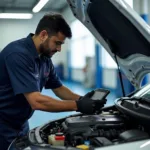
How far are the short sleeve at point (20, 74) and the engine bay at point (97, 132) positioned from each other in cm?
33

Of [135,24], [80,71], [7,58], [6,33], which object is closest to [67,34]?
[7,58]

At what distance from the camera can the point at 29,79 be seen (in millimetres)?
2059

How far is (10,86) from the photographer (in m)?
2.22

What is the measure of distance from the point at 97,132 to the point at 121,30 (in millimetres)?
730

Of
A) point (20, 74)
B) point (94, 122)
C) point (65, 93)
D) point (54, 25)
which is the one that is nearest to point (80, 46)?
point (65, 93)

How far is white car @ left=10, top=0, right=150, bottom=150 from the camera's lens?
160 cm

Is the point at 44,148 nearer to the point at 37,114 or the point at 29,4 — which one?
the point at 37,114

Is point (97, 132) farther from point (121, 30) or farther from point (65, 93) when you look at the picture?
point (65, 93)

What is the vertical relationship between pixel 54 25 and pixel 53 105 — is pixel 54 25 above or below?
above

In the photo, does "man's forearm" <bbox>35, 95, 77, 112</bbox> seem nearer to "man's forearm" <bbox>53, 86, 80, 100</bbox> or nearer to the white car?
the white car

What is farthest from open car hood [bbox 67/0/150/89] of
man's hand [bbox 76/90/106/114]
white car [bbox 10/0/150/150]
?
man's hand [bbox 76/90/106/114]

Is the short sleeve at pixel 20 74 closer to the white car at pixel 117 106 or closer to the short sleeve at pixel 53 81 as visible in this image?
the white car at pixel 117 106

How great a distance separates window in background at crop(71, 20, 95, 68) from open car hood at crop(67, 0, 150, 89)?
9711 millimetres

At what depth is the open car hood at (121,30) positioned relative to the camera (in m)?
1.70
